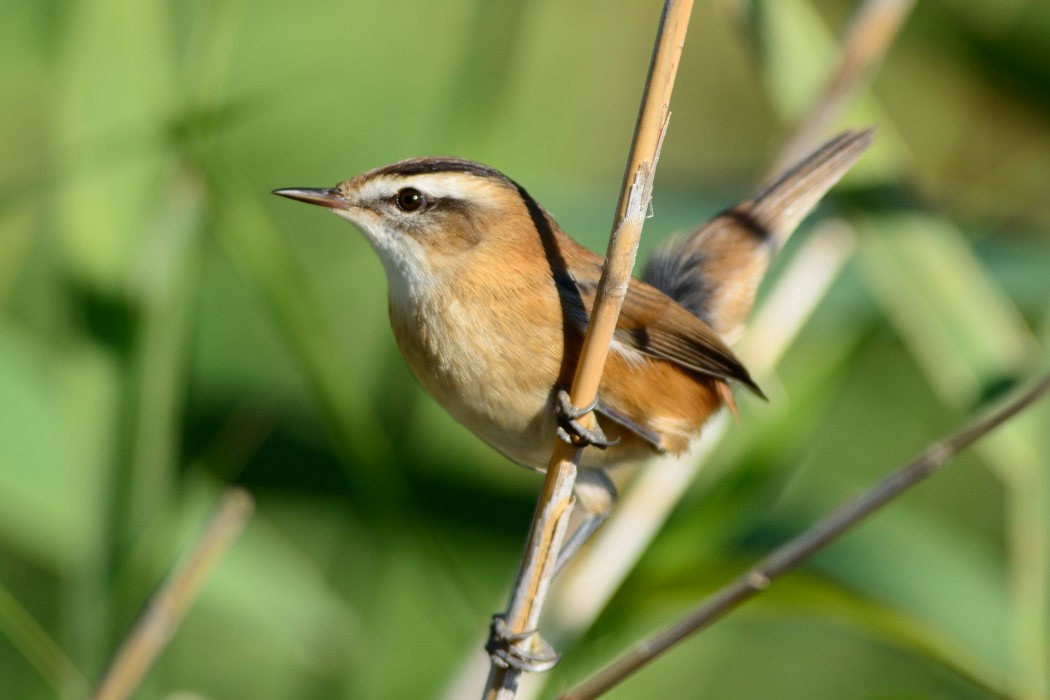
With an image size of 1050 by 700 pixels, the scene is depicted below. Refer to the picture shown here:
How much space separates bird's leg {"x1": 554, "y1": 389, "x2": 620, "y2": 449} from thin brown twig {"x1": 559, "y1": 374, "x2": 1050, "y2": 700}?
0.35 m

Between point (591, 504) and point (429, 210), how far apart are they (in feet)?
2.80

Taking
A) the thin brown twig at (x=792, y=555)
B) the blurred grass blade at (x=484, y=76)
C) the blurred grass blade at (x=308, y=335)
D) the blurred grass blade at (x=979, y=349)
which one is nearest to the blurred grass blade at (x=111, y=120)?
the blurred grass blade at (x=308, y=335)

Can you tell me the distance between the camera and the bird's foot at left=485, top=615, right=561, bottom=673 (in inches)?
68.7

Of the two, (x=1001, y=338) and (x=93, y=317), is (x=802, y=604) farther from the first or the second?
(x=93, y=317)

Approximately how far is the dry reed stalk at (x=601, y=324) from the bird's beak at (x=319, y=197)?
617 mm

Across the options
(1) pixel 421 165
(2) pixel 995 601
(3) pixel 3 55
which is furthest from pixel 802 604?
(3) pixel 3 55

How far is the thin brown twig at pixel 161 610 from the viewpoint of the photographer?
1720 millimetres

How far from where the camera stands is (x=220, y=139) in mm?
2707

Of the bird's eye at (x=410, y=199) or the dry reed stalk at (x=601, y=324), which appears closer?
the dry reed stalk at (x=601, y=324)

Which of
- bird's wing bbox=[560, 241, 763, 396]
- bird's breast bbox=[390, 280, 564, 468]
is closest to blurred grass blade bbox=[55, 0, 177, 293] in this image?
bird's breast bbox=[390, 280, 564, 468]

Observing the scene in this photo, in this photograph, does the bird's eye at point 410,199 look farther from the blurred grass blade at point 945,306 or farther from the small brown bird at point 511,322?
the blurred grass blade at point 945,306

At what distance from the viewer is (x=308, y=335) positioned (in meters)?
2.46

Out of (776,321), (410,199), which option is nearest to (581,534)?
(776,321)

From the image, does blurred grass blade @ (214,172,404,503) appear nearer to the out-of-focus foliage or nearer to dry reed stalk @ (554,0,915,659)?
the out-of-focus foliage
